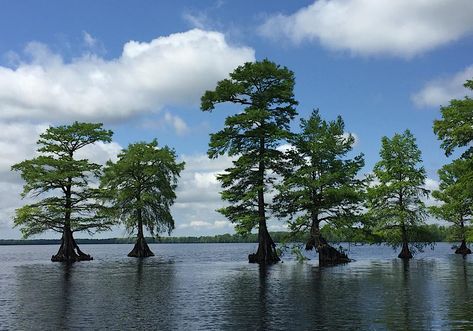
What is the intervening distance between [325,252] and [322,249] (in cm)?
106

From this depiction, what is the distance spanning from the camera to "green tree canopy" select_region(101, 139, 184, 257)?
78312 millimetres

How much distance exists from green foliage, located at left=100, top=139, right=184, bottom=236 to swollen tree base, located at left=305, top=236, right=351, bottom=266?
3173 cm

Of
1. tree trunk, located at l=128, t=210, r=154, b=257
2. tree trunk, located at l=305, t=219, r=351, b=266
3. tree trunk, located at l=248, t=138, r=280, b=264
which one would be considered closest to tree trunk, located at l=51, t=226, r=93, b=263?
tree trunk, located at l=128, t=210, r=154, b=257

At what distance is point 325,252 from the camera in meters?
54.4

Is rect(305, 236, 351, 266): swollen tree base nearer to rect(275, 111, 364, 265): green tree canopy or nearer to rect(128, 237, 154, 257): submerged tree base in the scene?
rect(275, 111, 364, 265): green tree canopy

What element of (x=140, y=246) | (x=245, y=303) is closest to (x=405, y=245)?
(x=140, y=246)

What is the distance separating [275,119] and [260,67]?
5.65 metres

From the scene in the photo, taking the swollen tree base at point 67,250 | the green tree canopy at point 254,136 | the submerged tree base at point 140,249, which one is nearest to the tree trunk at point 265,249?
the green tree canopy at point 254,136

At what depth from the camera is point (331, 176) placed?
49938mm

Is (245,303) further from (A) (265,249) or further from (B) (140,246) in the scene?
(B) (140,246)

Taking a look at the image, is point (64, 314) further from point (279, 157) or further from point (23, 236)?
point (23, 236)

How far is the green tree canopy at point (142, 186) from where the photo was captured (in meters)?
78.3

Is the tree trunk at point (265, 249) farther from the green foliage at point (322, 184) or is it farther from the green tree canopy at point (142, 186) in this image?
the green tree canopy at point (142, 186)

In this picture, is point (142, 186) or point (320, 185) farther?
point (142, 186)
